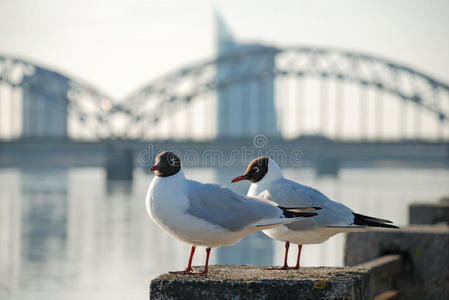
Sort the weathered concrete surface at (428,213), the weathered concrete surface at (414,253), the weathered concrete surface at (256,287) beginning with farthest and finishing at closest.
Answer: the weathered concrete surface at (428,213) < the weathered concrete surface at (414,253) < the weathered concrete surface at (256,287)

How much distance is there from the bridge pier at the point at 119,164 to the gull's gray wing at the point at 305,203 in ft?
285

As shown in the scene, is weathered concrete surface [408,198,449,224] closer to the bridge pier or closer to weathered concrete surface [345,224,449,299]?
weathered concrete surface [345,224,449,299]

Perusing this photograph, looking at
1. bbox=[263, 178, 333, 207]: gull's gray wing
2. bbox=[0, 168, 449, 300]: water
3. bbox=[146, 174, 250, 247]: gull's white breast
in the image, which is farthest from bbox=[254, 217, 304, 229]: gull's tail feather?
bbox=[0, 168, 449, 300]: water

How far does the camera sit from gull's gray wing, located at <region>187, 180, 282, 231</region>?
3818 millimetres

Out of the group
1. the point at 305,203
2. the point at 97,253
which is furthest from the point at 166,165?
the point at 97,253

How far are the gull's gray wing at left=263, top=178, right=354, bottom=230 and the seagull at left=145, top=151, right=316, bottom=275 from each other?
0.62 feet

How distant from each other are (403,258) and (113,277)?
1691 cm

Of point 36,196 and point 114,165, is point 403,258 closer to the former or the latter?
point 36,196

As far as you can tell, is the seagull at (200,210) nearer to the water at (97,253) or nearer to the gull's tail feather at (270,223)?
the gull's tail feather at (270,223)

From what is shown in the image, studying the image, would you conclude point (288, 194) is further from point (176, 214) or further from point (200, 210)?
point (176, 214)

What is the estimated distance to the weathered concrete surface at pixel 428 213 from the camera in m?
9.38

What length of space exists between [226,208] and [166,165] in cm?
38

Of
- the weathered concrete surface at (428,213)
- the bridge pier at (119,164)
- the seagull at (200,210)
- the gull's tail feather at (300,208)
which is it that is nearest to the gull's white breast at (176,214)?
the seagull at (200,210)

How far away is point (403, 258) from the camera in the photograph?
6777 millimetres
